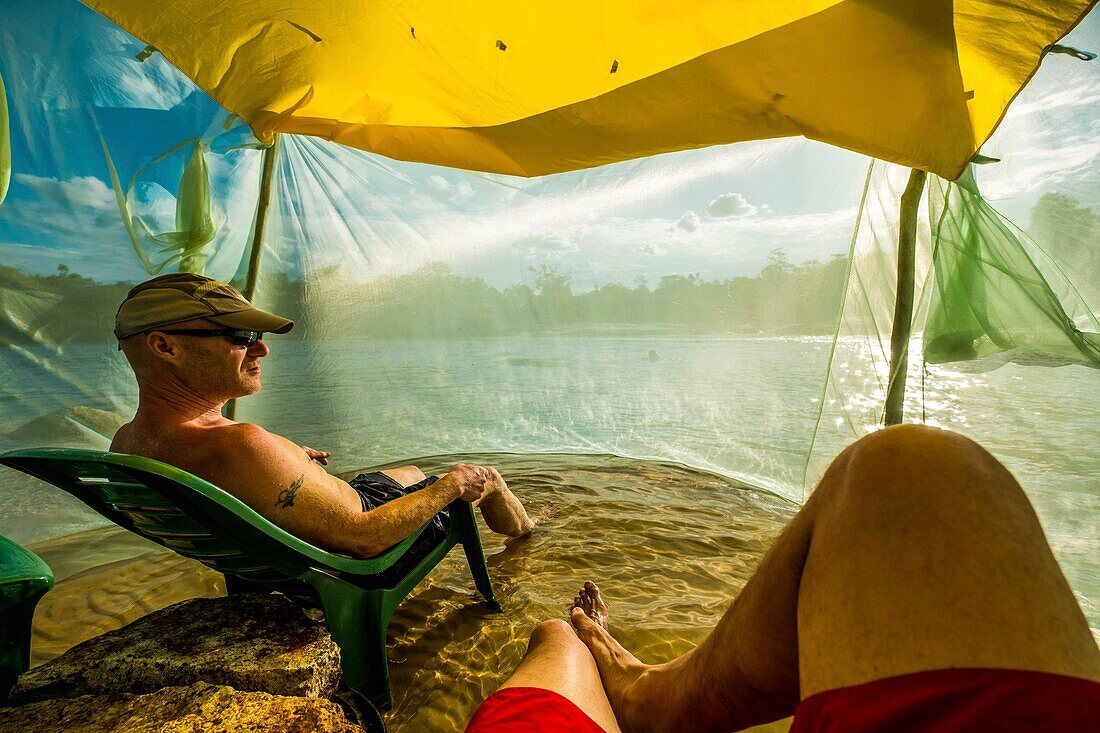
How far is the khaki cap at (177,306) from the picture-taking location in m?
1.46

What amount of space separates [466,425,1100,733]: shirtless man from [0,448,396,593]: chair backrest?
2.18 ft

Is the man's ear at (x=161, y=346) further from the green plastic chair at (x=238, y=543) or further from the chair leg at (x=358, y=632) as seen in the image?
the chair leg at (x=358, y=632)

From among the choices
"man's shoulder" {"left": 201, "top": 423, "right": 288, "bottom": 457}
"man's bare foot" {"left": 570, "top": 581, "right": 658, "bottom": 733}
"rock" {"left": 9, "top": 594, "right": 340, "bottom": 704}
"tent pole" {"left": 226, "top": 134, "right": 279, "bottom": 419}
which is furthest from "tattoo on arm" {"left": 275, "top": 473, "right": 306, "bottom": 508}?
"tent pole" {"left": 226, "top": 134, "right": 279, "bottom": 419}

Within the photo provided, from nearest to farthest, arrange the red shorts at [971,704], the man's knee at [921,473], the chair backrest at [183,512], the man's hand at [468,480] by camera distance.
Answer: the red shorts at [971,704], the man's knee at [921,473], the chair backrest at [183,512], the man's hand at [468,480]

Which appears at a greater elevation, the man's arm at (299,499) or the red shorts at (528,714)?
the man's arm at (299,499)

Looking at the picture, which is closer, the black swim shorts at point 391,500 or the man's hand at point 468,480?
the black swim shorts at point 391,500

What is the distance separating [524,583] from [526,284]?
6.78 ft

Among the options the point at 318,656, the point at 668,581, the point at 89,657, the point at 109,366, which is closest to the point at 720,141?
the point at 668,581

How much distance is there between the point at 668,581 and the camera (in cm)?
228

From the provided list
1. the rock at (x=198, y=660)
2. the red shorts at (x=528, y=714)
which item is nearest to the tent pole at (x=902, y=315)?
the red shorts at (x=528, y=714)

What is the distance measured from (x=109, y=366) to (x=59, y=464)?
1777 millimetres

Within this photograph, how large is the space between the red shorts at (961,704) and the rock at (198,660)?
101 cm

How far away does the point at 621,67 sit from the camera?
212 centimetres

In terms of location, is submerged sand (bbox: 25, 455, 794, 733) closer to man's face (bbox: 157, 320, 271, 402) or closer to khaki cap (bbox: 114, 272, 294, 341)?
man's face (bbox: 157, 320, 271, 402)
